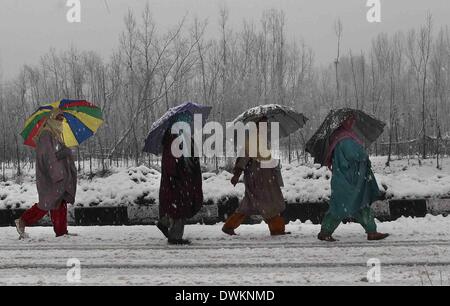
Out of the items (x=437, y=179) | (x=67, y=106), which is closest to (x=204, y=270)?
(x=67, y=106)

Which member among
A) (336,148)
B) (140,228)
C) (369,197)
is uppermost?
(336,148)

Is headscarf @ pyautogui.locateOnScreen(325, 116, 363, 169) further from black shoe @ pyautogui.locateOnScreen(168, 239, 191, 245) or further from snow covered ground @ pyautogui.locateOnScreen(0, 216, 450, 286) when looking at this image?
black shoe @ pyautogui.locateOnScreen(168, 239, 191, 245)

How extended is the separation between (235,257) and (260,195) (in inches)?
59.3

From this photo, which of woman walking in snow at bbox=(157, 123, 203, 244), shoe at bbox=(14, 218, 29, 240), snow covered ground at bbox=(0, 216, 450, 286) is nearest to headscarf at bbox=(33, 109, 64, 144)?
shoe at bbox=(14, 218, 29, 240)

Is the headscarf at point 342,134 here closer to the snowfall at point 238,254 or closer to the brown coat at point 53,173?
the snowfall at point 238,254

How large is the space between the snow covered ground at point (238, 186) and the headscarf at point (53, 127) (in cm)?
234

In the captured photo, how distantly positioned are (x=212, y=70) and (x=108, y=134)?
5662mm

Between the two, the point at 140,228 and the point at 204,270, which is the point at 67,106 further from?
the point at 204,270

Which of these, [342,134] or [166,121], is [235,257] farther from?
[342,134]

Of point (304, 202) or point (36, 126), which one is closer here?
point (36, 126)

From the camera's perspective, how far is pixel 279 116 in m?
7.85

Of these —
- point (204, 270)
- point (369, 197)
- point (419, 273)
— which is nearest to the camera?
point (419, 273)

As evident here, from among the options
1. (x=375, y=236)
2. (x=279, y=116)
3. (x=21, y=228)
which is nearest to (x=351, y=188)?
(x=375, y=236)

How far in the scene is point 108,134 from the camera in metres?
24.0
